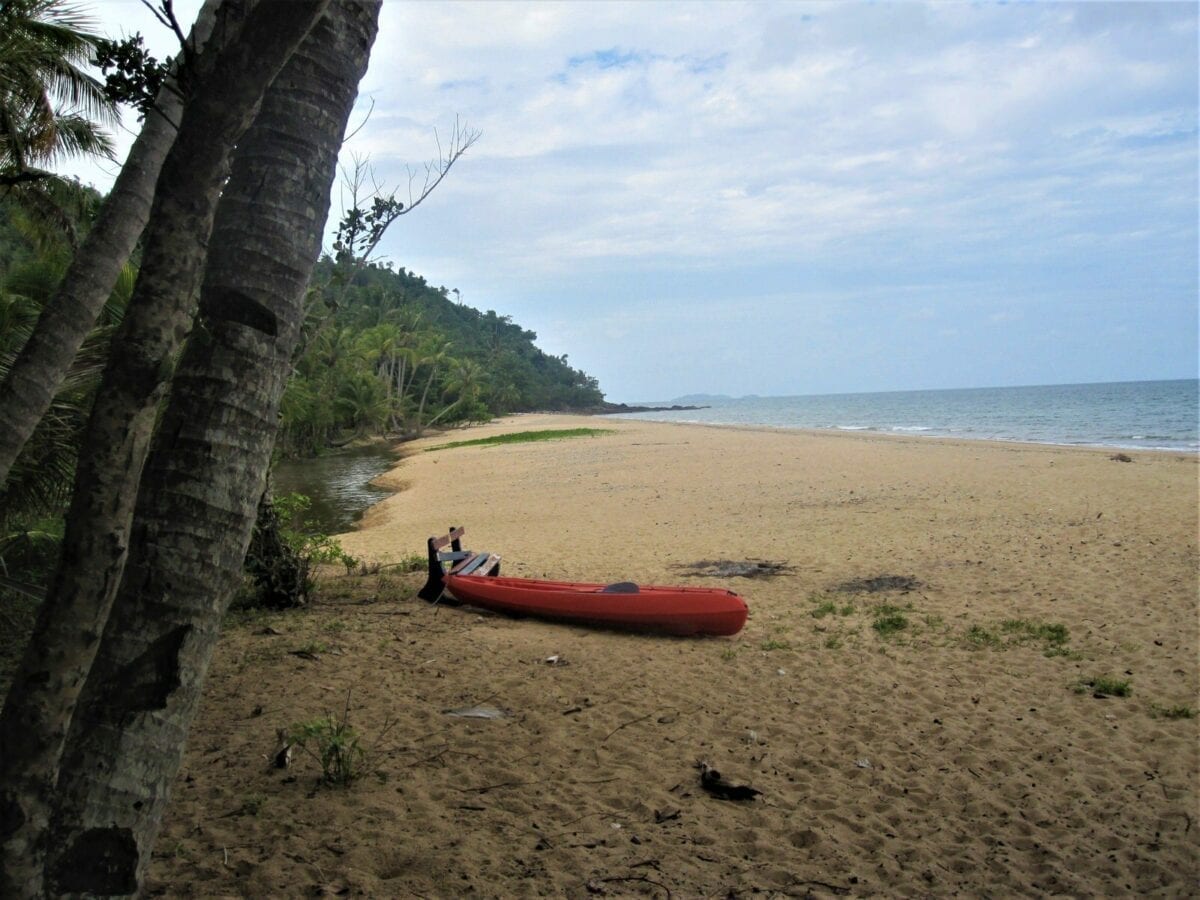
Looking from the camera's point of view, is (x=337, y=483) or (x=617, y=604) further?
(x=337, y=483)

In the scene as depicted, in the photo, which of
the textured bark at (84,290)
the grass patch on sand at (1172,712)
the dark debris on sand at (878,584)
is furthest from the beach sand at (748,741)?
the textured bark at (84,290)

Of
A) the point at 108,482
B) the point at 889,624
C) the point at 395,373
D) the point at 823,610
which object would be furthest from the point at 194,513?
the point at 395,373

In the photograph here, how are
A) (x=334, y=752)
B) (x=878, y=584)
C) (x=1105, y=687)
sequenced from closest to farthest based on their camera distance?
(x=334, y=752)
(x=1105, y=687)
(x=878, y=584)

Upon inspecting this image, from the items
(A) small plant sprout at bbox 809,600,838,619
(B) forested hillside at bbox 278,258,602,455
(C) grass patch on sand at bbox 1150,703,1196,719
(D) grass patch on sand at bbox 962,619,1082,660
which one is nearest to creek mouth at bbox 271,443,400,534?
(B) forested hillside at bbox 278,258,602,455

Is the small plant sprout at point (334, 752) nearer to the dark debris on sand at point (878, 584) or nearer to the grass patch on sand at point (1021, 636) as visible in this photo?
the grass patch on sand at point (1021, 636)

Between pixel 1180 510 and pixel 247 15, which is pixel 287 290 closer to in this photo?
pixel 247 15

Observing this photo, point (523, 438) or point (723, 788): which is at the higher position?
point (523, 438)

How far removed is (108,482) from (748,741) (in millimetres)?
3633

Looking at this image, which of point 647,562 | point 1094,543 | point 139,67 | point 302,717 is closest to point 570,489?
point 647,562

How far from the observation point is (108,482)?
202 centimetres

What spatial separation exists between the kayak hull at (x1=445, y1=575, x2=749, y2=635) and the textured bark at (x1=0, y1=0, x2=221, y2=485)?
14.0 feet

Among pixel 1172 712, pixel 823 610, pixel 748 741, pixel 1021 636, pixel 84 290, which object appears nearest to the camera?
pixel 84 290

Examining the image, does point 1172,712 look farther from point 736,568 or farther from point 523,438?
point 523,438

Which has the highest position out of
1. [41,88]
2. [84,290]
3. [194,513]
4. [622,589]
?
[41,88]
